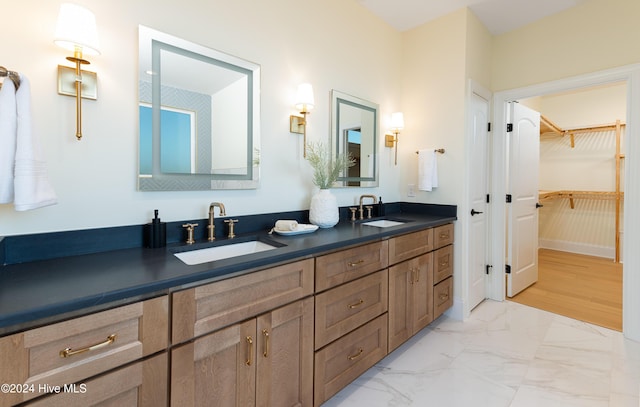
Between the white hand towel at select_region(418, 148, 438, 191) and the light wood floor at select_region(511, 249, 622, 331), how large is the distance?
152 centimetres

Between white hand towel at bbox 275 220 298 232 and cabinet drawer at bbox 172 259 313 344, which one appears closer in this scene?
cabinet drawer at bbox 172 259 313 344

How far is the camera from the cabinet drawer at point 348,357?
4.75ft

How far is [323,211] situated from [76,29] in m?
1.44

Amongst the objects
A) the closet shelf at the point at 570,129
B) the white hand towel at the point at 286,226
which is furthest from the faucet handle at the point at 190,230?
the closet shelf at the point at 570,129

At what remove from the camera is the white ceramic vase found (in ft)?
6.42

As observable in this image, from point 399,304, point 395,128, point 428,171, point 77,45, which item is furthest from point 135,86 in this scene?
point 428,171

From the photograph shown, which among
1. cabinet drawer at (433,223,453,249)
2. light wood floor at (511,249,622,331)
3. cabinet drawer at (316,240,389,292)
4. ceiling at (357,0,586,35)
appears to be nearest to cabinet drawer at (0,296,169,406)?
cabinet drawer at (316,240,389,292)

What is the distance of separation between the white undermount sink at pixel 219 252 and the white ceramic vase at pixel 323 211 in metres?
0.46

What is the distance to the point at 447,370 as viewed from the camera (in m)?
1.89

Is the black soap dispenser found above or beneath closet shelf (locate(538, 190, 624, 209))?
beneath

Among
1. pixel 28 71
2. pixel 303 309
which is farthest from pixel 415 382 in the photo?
pixel 28 71

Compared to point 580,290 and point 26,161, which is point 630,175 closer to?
point 580,290

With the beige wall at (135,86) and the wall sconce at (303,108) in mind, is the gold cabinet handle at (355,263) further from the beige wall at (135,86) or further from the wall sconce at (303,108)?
the wall sconce at (303,108)

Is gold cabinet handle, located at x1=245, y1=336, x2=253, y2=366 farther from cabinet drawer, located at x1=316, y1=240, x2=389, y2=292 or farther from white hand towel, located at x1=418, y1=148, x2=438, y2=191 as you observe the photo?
white hand towel, located at x1=418, y1=148, x2=438, y2=191
